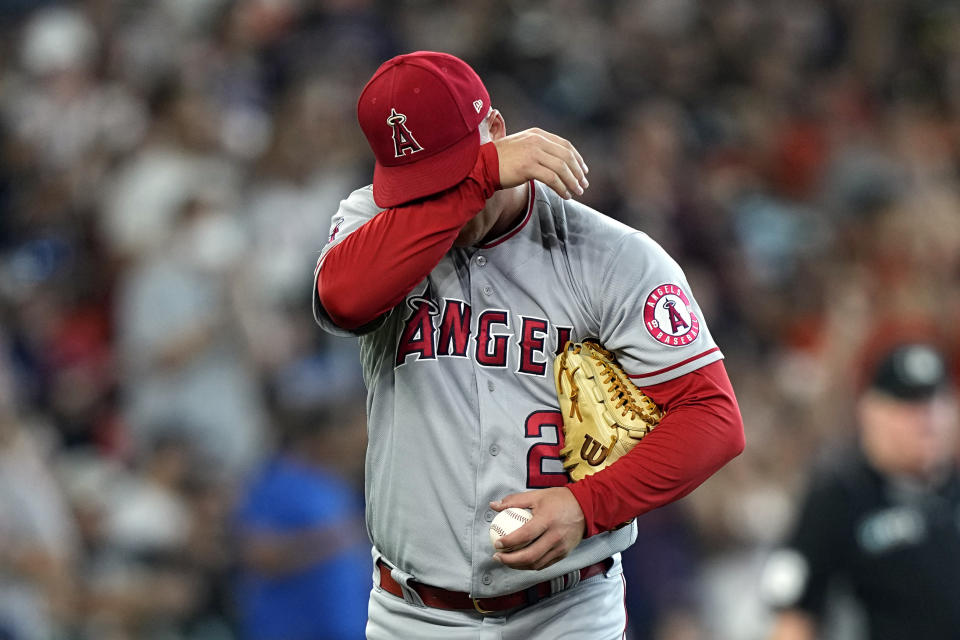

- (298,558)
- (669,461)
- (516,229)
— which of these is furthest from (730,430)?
(298,558)

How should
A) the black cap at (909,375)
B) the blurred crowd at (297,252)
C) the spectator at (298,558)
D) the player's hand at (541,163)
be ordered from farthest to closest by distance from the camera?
the blurred crowd at (297,252)
the spectator at (298,558)
the black cap at (909,375)
the player's hand at (541,163)

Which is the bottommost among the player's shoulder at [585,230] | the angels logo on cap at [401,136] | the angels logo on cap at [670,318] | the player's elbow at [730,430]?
the player's elbow at [730,430]

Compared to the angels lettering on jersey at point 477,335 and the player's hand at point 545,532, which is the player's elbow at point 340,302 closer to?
the angels lettering on jersey at point 477,335

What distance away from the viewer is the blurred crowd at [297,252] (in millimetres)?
5246

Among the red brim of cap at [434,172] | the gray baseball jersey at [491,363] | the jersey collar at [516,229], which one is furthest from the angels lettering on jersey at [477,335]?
the red brim of cap at [434,172]

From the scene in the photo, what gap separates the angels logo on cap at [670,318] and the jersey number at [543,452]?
0.86 ft

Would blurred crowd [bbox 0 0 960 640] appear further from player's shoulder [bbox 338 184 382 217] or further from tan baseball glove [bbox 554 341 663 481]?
player's shoulder [bbox 338 184 382 217]

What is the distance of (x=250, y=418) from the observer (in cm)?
600

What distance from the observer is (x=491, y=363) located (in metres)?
2.52

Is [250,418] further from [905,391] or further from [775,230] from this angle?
[775,230]

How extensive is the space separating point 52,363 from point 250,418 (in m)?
1.02

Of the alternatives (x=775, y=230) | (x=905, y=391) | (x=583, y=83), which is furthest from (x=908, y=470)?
(x=583, y=83)

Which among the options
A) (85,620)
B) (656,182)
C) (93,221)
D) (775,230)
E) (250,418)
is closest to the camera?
(85,620)

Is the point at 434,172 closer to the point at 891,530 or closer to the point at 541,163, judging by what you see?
the point at 541,163
